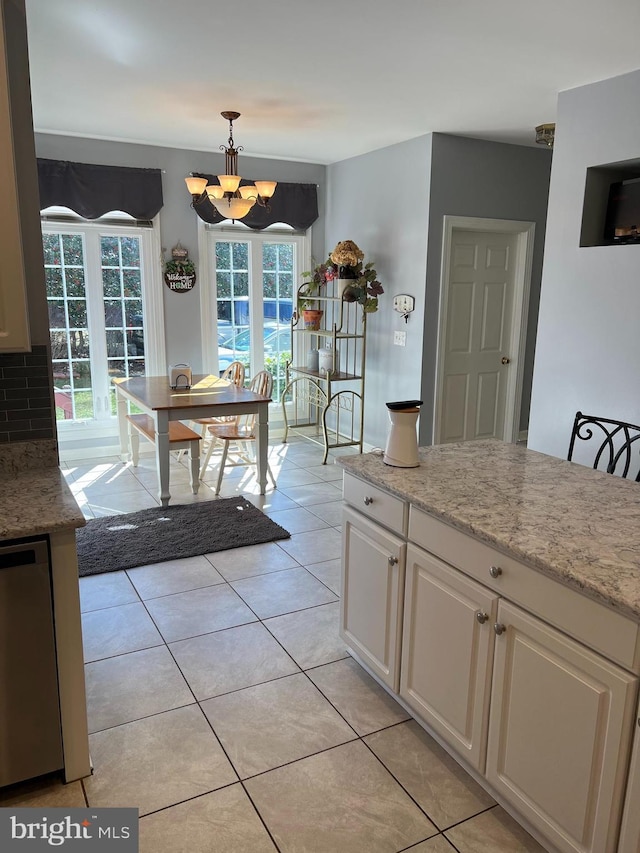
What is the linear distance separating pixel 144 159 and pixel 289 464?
2.83 metres

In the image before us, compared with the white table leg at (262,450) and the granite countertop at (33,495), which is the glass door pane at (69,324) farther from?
the granite countertop at (33,495)

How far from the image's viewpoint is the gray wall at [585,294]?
3381mm

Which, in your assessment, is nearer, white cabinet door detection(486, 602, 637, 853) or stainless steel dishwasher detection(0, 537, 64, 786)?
white cabinet door detection(486, 602, 637, 853)

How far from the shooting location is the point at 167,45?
10.1 ft

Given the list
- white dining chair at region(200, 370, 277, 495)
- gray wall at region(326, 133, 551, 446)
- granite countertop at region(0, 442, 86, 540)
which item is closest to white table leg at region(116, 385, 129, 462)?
white dining chair at region(200, 370, 277, 495)

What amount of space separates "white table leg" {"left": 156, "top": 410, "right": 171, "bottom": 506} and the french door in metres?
1.58

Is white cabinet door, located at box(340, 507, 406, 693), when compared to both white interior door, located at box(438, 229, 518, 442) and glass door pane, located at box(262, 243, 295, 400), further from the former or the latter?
glass door pane, located at box(262, 243, 295, 400)

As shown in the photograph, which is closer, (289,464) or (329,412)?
(289,464)

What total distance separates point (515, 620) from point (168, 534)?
8.75 ft

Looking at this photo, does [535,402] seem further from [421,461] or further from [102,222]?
[102,222]

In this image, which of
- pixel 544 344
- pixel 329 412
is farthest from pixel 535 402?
pixel 329 412

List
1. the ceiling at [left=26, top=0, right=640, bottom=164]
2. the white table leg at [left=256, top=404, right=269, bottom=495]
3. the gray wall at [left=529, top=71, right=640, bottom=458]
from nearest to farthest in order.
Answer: the ceiling at [left=26, top=0, right=640, bottom=164] < the gray wall at [left=529, top=71, right=640, bottom=458] < the white table leg at [left=256, top=404, right=269, bottom=495]

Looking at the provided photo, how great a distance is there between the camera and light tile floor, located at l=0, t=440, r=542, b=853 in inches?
71.1

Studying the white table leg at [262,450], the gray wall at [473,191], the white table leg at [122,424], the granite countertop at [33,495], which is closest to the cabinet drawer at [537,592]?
the granite countertop at [33,495]
